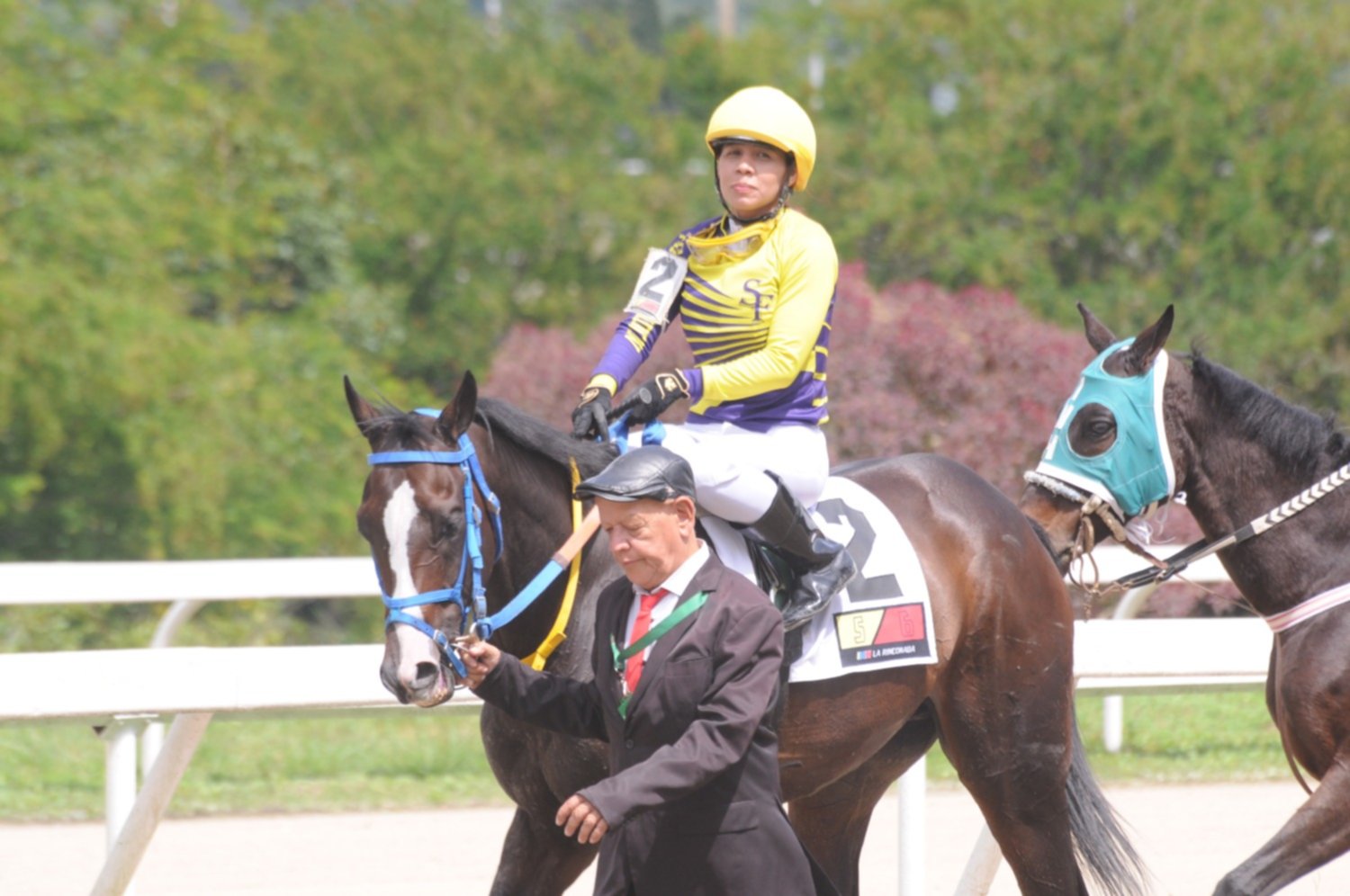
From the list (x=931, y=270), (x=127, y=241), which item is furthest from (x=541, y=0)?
(x=127, y=241)

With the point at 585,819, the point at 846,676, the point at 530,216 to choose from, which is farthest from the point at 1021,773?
the point at 530,216

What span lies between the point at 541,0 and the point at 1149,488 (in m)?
18.7

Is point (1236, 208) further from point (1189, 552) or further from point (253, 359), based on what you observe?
point (1189, 552)

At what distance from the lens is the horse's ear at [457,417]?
12.6 feet

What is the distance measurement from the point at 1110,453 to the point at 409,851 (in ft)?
10.4

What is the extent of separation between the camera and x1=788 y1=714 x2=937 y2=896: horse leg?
194 inches

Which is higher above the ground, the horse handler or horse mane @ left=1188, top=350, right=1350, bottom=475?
horse mane @ left=1188, top=350, right=1350, bottom=475

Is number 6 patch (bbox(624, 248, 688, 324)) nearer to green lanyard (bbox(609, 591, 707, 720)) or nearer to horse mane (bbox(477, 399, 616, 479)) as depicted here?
horse mane (bbox(477, 399, 616, 479))

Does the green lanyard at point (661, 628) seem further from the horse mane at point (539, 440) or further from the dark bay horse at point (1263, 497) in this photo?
the dark bay horse at point (1263, 497)

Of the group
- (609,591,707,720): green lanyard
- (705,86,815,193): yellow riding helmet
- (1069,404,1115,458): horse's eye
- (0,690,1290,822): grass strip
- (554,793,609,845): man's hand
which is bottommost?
(0,690,1290,822): grass strip

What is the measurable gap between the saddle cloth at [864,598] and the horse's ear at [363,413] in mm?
853

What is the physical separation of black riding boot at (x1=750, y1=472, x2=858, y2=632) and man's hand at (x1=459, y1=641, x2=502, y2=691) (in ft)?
2.75

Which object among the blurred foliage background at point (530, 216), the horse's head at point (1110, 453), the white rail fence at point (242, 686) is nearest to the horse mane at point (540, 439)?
the white rail fence at point (242, 686)

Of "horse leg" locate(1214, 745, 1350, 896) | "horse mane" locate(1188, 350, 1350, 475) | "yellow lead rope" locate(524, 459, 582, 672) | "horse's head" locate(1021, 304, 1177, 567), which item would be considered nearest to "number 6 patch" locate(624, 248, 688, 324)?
"yellow lead rope" locate(524, 459, 582, 672)
